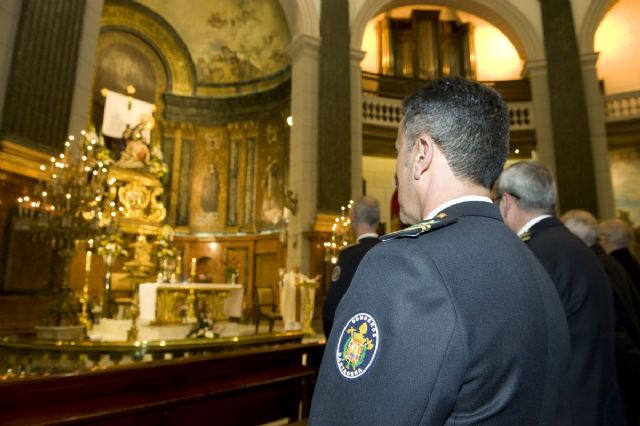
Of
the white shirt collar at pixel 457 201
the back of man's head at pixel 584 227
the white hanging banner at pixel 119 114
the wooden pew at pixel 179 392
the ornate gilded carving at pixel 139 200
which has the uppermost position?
the white hanging banner at pixel 119 114

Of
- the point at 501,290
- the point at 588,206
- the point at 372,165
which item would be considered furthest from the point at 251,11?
the point at 501,290

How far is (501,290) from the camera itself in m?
0.84

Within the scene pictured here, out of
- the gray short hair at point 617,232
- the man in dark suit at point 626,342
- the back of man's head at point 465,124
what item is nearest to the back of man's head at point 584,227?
the man in dark suit at point 626,342

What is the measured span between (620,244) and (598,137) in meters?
9.96

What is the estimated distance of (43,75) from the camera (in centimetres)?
649

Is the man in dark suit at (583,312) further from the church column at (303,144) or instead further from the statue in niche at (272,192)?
the statue in niche at (272,192)

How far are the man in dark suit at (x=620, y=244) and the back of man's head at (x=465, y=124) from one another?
308 centimetres

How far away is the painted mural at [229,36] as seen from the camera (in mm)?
15102

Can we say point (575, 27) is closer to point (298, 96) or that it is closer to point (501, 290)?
point (298, 96)

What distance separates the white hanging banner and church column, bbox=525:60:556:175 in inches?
469

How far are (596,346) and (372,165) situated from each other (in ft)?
42.6

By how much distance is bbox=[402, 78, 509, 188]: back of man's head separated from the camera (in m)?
1.03

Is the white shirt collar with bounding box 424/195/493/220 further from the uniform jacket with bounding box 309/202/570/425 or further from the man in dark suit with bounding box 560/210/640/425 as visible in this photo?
the man in dark suit with bounding box 560/210/640/425

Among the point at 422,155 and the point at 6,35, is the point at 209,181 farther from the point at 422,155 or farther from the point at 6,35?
the point at 422,155
